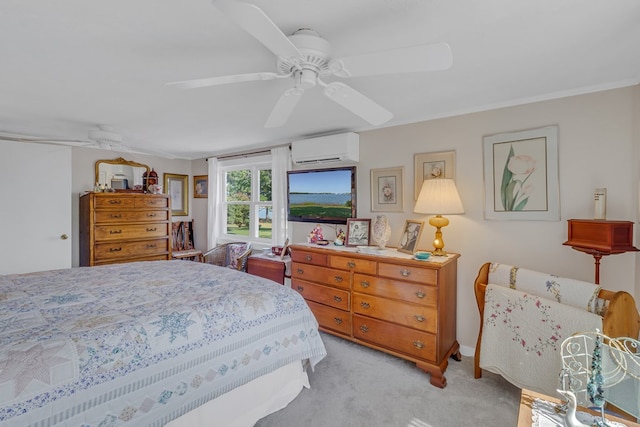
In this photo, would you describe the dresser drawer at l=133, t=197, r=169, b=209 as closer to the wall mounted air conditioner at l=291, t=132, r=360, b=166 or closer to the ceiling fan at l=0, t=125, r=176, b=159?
the ceiling fan at l=0, t=125, r=176, b=159

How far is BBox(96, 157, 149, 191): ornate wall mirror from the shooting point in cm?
430

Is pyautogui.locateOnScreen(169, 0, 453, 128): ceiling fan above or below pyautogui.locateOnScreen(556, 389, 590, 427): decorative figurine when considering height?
above

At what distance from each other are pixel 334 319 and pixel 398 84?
2119mm

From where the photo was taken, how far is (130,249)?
397cm

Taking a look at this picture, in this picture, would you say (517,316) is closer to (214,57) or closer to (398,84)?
(398,84)

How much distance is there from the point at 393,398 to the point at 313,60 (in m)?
2.22

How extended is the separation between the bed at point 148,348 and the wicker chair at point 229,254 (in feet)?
6.00

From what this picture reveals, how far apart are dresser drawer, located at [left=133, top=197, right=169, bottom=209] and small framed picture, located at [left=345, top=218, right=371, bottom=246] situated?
2.81m

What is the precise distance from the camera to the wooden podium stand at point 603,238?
1.83 metres

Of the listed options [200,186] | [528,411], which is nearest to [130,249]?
[200,186]

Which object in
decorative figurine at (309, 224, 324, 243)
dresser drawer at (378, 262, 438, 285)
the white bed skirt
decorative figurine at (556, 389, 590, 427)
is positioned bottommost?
the white bed skirt

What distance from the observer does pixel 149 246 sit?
4.16 m

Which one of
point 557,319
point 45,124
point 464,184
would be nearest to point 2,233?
point 45,124

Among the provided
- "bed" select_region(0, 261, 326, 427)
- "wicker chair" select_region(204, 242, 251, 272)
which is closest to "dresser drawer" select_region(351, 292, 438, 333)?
"bed" select_region(0, 261, 326, 427)
